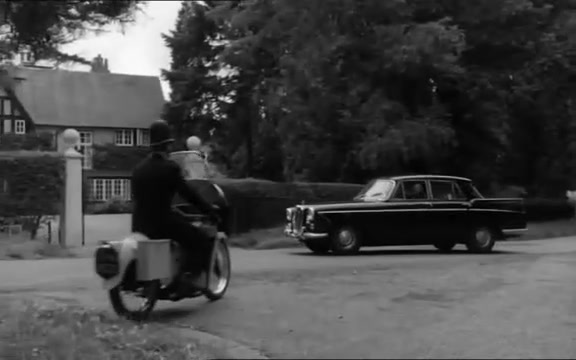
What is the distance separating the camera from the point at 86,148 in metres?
21.3

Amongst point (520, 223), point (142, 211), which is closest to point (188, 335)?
point (142, 211)

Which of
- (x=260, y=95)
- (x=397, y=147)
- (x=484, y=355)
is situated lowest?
(x=484, y=355)

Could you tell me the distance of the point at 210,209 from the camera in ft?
24.4

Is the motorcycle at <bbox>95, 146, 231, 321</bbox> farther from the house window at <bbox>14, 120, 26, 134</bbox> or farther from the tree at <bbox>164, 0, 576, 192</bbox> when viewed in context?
the tree at <bbox>164, 0, 576, 192</bbox>

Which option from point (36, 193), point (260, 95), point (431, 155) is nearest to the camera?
point (36, 193)

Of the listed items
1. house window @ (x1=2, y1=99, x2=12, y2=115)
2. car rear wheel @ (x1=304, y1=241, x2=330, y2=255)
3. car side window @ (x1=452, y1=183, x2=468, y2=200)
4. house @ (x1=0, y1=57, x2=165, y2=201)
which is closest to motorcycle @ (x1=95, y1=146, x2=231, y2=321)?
house window @ (x1=2, y1=99, x2=12, y2=115)

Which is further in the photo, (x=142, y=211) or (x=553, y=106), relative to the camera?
(x=553, y=106)

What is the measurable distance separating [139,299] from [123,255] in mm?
535

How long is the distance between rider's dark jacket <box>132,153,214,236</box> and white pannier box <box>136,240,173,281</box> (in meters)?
0.13

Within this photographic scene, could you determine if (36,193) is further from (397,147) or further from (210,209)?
(210,209)

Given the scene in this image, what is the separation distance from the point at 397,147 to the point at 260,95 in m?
11.8

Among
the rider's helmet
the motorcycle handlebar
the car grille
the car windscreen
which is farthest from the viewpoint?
the car grille

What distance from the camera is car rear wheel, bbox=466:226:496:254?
1482 centimetres

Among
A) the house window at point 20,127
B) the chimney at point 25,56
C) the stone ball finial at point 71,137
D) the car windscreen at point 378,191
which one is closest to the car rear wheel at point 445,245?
the car windscreen at point 378,191
